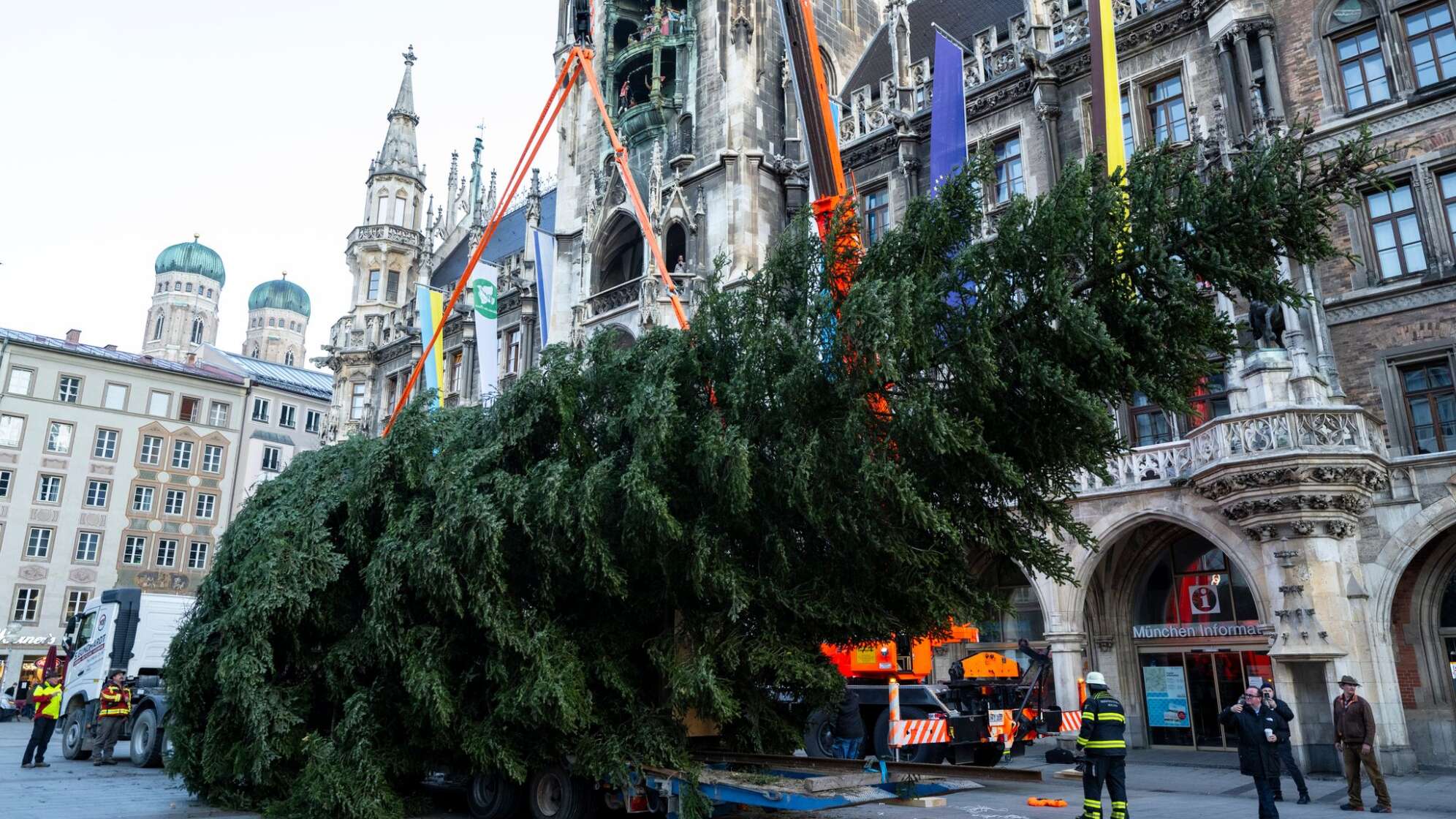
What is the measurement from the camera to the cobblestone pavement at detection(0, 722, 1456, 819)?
1171 cm

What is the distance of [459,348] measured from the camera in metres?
37.8

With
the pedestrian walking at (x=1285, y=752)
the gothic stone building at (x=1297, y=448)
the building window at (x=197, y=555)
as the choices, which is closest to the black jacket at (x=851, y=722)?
the gothic stone building at (x=1297, y=448)

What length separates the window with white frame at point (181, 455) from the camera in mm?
49406

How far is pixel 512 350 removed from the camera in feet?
117

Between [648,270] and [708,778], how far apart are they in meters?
19.6

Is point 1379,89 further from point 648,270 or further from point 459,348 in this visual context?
point 459,348

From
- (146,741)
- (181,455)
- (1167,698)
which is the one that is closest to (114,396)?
(181,455)

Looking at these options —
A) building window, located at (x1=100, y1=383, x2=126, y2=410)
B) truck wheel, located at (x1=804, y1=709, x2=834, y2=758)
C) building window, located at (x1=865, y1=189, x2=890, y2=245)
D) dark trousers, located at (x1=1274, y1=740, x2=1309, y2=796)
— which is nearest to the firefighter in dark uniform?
dark trousers, located at (x1=1274, y1=740, x2=1309, y2=796)

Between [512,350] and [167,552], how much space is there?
2368 cm

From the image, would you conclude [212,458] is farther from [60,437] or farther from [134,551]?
[60,437]

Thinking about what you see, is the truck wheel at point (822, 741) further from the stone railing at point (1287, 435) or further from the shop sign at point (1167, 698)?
the shop sign at point (1167, 698)

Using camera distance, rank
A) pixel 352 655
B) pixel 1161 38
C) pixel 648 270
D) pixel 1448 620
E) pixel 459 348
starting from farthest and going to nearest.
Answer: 1. pixel 459 348
2. pixel 648 270
3. pixel 1161 38
4. pixel 1448 620
5. pixel 352 655

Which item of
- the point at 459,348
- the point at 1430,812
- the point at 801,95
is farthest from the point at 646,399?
the point at 459,348

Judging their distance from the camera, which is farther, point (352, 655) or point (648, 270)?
point (648, 270)
